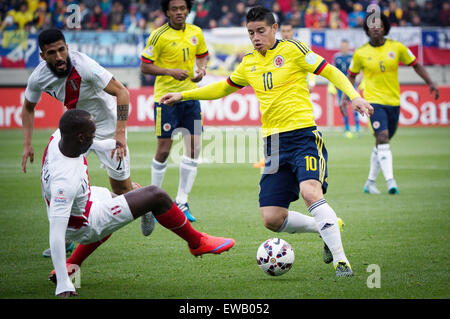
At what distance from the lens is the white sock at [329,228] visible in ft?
17.5

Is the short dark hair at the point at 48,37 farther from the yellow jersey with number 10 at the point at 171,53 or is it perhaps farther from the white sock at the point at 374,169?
the white sock at the point at 374,169

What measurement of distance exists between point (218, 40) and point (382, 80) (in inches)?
600

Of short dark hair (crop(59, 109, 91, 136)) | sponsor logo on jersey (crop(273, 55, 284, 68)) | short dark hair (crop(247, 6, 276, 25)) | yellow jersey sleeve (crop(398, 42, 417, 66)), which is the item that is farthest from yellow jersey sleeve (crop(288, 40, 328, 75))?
yellow jersey sleeve (crop(398, 42, 417, 66))

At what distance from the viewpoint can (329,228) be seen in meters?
5.40

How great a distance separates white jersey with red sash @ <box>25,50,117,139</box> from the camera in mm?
6219

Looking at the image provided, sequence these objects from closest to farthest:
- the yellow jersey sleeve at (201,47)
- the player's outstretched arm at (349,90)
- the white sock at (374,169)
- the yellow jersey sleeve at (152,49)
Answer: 1. the player's outstretched arm at (349,90)
2. the yellow jersey sleeve at (152,49)
3. the yellow jersey sleeve at (201,47)
4. the white sock at (374,169)

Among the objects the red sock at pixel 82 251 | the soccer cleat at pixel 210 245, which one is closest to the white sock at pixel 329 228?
the soccer cleat at pixel 210 245

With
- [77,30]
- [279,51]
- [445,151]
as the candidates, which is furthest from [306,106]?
[77,30]

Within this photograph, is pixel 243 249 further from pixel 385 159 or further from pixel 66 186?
pixel 385 159

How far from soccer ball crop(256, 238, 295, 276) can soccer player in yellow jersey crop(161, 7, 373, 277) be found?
0.37m

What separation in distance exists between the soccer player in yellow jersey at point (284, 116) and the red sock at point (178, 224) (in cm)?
72

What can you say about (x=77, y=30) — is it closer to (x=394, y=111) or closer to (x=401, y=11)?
(x=401, y=11)

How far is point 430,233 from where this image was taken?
7.20m

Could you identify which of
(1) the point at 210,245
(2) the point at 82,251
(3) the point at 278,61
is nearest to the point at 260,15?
(3) the point at 278,61
